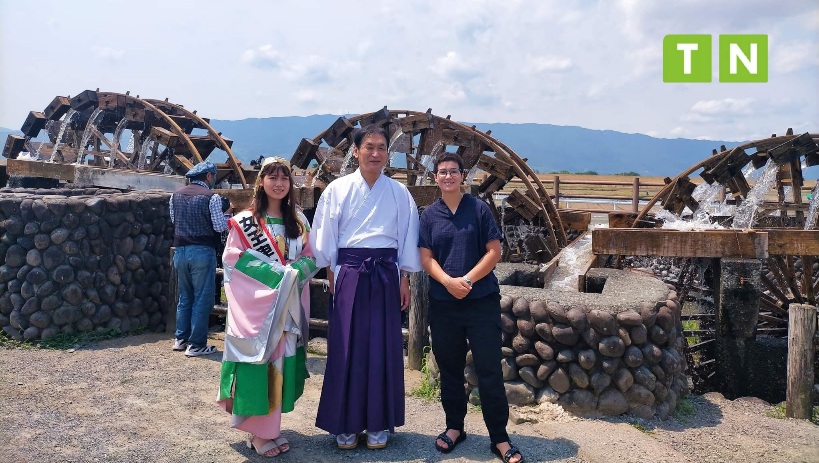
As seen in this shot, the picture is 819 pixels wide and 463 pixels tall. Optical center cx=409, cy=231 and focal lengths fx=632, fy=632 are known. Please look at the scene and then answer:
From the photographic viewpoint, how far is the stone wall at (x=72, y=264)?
5.91 m

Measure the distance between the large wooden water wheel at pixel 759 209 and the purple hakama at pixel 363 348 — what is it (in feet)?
18.5

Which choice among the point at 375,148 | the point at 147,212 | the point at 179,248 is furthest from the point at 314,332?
the point at 375,148

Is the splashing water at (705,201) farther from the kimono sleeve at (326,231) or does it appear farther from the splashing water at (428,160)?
the kimono sleeve at (326,231)

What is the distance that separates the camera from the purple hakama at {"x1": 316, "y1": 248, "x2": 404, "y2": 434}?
345 cm

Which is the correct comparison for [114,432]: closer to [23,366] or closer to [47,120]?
[23,366]

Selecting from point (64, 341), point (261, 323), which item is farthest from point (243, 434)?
point (64, 341)

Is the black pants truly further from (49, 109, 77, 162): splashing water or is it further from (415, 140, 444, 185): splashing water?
(49, 109, 77, 162): splashing water

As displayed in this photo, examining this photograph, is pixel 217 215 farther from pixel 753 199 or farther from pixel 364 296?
pixel 753 199

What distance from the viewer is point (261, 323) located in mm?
3432

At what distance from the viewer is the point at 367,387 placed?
11.4ft

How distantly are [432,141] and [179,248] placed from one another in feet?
22.0

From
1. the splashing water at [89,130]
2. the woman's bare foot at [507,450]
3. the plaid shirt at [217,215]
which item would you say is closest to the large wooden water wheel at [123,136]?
the splashing water at [89,130]

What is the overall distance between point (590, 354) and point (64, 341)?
4758 millimetres

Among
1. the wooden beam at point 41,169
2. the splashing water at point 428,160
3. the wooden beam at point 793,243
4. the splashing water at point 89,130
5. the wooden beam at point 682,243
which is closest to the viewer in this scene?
the wooden beam at point 682,243
